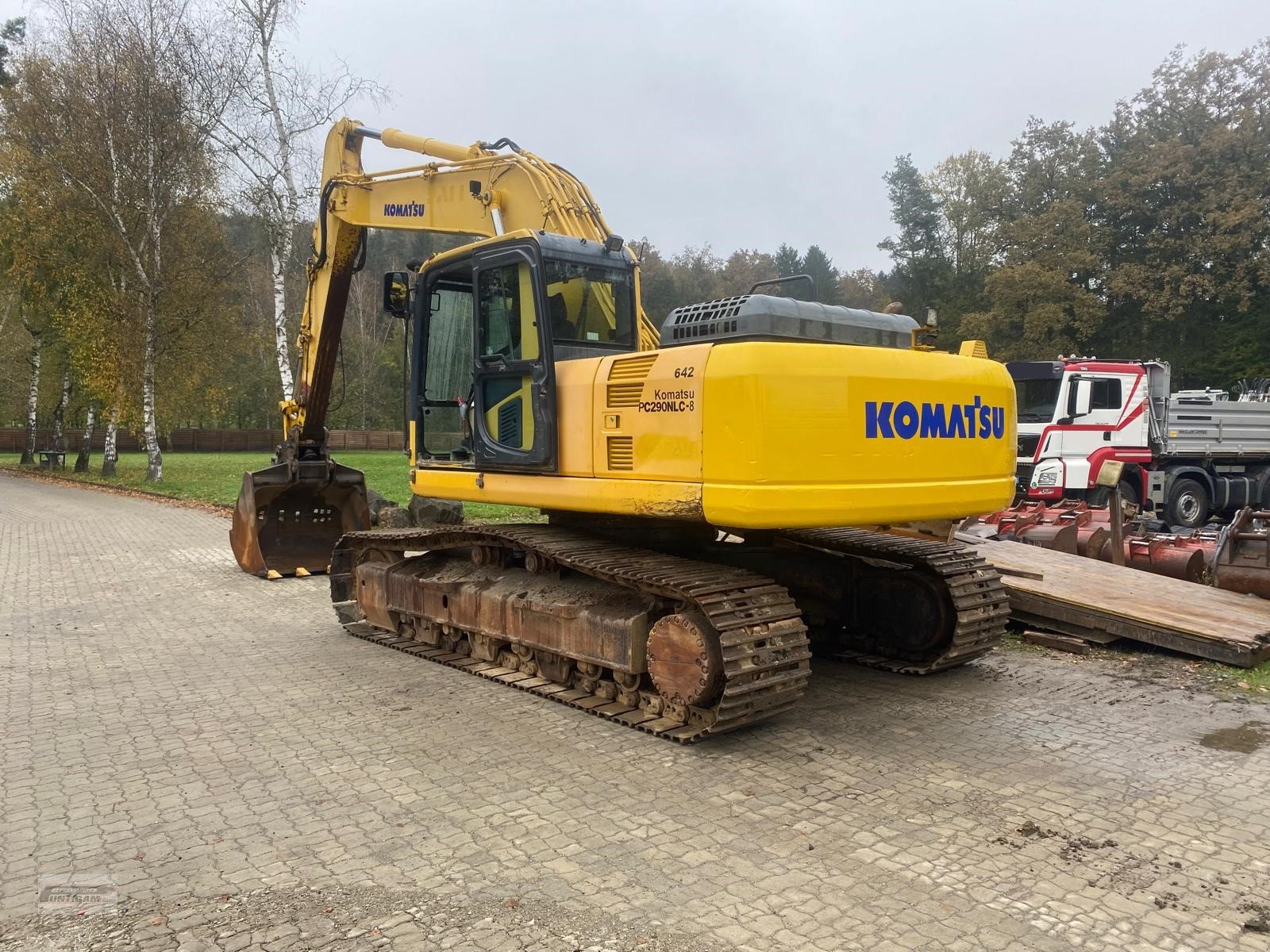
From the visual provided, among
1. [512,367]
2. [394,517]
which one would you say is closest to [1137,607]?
[512,367]

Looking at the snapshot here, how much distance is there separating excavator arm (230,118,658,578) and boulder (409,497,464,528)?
2.35 meters

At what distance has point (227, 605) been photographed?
8.80 meters

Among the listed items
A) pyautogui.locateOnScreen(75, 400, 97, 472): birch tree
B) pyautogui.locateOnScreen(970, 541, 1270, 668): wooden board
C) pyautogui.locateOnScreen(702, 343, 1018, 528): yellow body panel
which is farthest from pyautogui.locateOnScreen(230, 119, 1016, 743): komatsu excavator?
pyautogui.locateOnScreen(75, 400, 97, 472): birch tree

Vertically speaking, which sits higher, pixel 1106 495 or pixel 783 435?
pixel 783 435

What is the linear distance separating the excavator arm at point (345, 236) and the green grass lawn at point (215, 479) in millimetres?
2201

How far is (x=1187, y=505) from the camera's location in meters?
16.0

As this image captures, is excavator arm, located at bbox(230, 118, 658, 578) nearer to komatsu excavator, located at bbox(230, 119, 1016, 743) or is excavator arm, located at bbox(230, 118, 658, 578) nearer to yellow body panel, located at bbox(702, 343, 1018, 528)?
komatsu excavator, located at bbox(230, 119, 1016, 743)

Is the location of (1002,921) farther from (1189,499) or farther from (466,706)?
(1189,499)

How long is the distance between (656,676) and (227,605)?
546 cm

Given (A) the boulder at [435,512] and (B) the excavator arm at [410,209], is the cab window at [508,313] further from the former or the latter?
(A) the boulder at [435,512]

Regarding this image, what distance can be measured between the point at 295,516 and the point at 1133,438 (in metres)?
12.7

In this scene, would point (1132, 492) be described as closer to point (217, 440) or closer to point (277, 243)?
point (277, 243)

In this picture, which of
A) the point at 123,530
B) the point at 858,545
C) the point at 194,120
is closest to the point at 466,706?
the point at 858,545

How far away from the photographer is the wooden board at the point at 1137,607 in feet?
20.6
